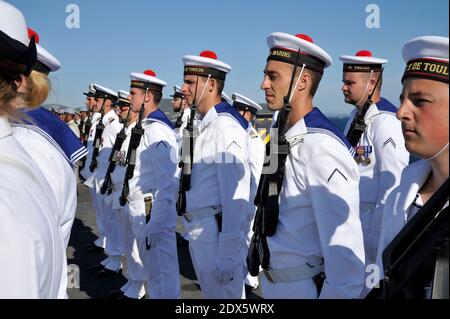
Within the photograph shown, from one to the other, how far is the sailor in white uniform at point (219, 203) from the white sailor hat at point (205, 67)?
46cm

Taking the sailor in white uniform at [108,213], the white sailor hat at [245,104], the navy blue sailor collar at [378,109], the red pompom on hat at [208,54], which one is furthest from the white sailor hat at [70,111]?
the navy blue sailor collar at [378,109]

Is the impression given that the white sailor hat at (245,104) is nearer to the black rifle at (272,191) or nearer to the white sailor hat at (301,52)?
the white sailor hat at (301,52)

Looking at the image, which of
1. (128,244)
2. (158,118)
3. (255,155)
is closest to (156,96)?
(158,118)

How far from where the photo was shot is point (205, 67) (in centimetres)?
456

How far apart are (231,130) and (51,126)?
158 centimetres

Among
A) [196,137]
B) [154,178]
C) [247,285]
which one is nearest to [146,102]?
[154,178]

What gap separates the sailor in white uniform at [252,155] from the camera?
251 inches

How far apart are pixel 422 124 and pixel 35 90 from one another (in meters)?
1.80

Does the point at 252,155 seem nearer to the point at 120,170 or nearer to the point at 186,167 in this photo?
the point at 120,170

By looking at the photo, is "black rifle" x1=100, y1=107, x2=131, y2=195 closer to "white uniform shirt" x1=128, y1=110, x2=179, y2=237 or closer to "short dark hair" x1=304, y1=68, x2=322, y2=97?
"white uniform shirt" x1=128, y1=110, x2=179, y2=237
